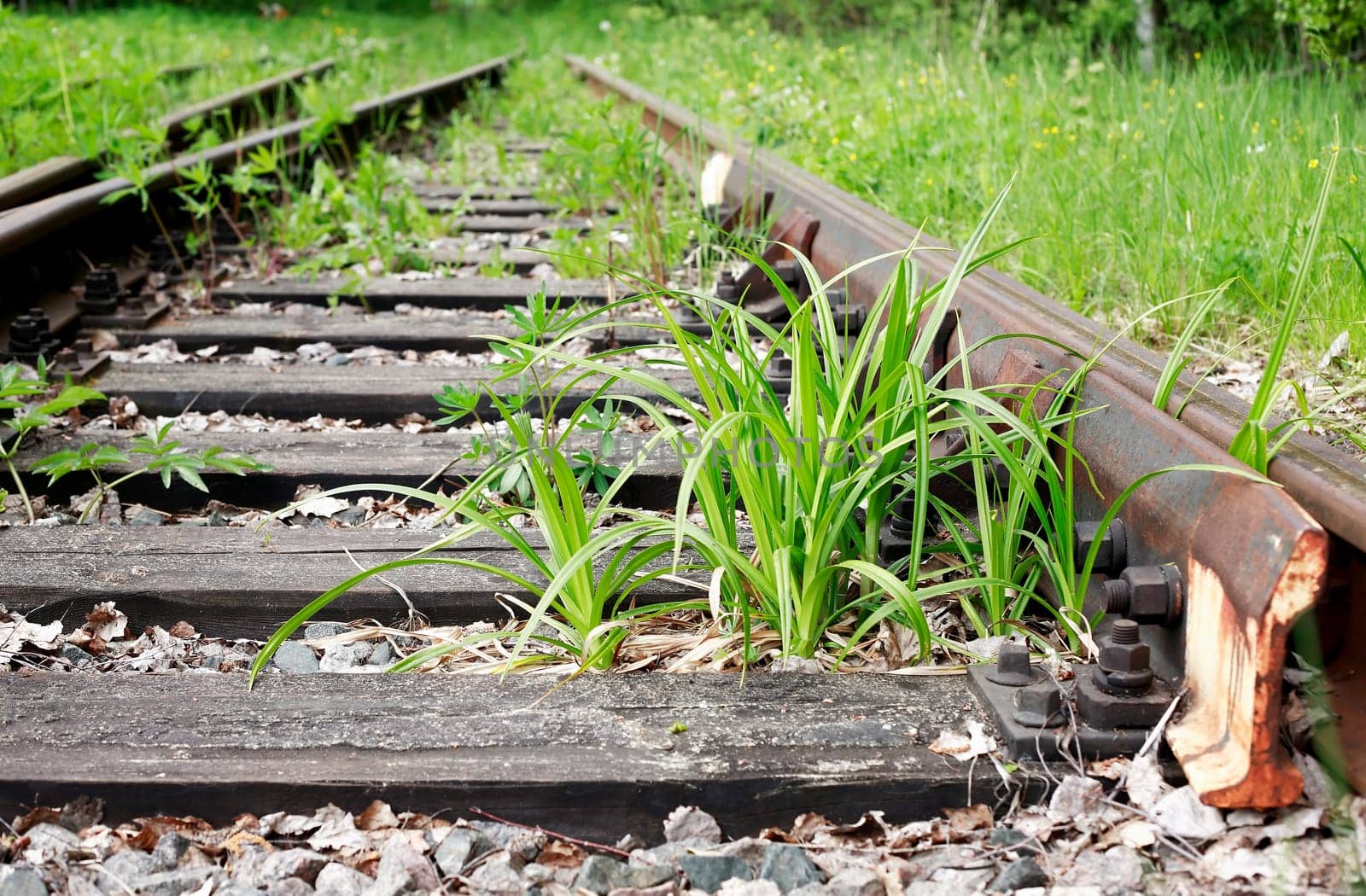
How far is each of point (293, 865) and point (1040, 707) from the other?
923 mm

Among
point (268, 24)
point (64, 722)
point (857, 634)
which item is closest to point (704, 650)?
point (857, 634)

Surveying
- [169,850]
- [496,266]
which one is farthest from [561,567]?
[496,266]

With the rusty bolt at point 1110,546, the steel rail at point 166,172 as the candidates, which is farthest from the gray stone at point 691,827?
the steel rail at point 166,172

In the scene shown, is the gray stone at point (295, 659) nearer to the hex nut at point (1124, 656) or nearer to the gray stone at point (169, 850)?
the gray stone at point (169, 850)

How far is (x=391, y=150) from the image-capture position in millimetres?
7797

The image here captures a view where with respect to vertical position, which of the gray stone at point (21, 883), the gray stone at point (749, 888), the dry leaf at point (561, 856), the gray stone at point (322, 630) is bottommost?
the gray stone at point (322, 630)

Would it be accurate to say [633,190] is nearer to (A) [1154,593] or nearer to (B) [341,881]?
(A) [1154,593]

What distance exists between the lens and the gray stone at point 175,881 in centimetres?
141

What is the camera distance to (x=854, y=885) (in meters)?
1.38

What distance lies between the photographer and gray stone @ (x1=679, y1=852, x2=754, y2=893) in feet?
4.65

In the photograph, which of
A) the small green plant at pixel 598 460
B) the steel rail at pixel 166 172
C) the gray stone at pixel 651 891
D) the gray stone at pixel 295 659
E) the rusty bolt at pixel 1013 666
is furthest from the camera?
the steel rail at pixel 166 172

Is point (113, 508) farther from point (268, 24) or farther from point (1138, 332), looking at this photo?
point (268, 24)

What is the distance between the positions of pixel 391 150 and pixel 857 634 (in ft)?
21.9

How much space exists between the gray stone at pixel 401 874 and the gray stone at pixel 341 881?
0.04ft
